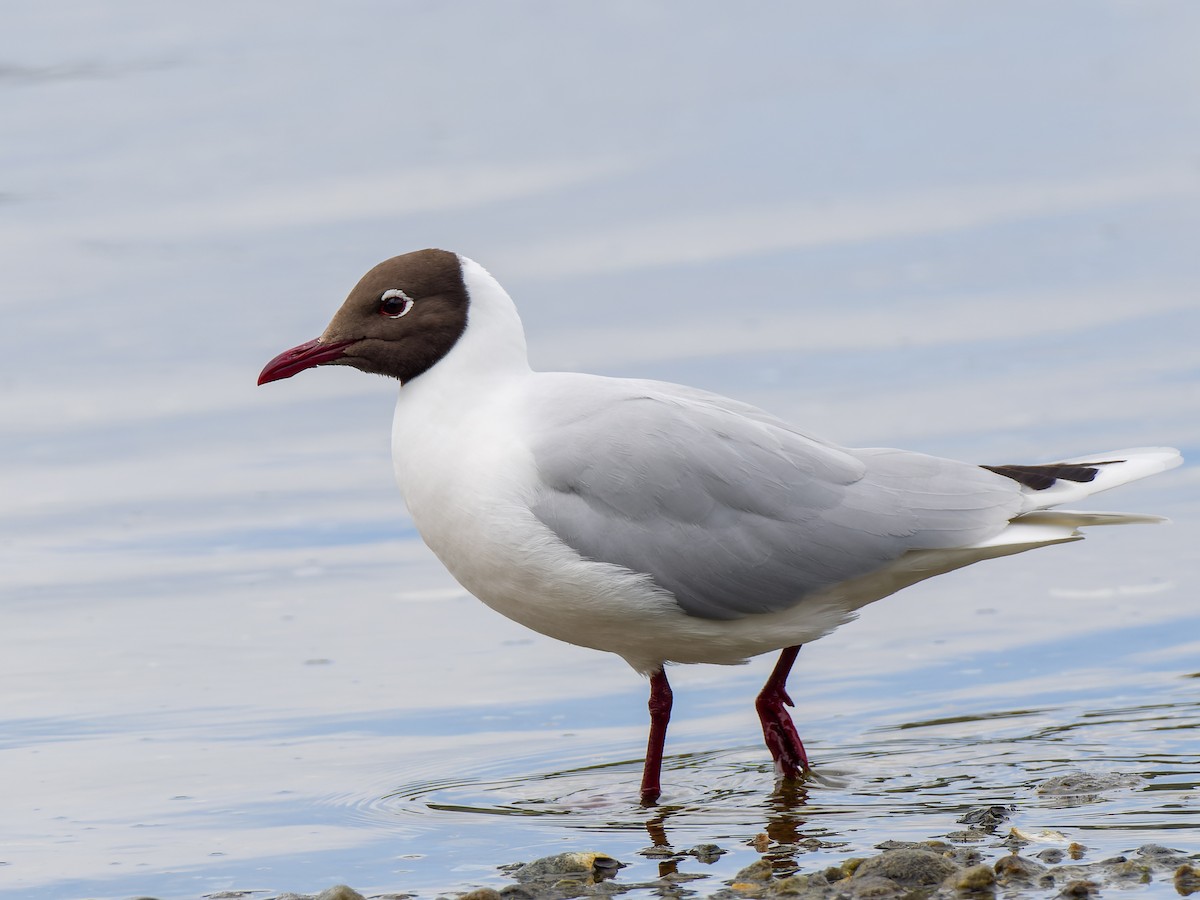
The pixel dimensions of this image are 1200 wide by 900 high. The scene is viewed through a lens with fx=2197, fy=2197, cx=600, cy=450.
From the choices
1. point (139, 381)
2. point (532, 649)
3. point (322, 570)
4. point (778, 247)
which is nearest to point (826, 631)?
point (532, 649)

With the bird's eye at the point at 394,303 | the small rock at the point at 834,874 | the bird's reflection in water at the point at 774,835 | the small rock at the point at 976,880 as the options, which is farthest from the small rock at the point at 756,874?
the bird's eye at the point at 394,303

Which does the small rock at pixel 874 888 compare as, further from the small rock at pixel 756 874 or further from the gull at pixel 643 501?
the gull at pixel 643 501

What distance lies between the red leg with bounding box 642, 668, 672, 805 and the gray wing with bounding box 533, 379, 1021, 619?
1.49 feet

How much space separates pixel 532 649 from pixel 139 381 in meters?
4.78

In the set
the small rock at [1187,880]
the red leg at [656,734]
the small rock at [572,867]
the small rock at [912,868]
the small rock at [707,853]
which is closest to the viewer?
the small rock at [1187,880]

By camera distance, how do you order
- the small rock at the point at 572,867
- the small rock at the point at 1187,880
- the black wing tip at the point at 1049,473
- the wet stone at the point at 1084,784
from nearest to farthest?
the small rock at the point at 1187,880 → the small rock at the point at 572,867 → the wet stone at the point at 1084,784 → the black wing tip at the point at 1049,473

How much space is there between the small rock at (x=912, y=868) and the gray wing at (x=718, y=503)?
4.70 feet

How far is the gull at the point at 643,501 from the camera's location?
7.02 metres

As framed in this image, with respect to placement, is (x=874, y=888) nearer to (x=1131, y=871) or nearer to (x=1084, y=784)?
(x=1131, y=871)

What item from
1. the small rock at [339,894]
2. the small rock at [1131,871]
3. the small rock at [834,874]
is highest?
the small rock at [339,894]

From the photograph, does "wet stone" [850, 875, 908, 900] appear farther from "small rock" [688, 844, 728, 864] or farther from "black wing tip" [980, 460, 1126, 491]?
"black wing tip" [980, 460, 1126, 491]

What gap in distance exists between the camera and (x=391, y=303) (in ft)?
24.3

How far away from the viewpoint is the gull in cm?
702

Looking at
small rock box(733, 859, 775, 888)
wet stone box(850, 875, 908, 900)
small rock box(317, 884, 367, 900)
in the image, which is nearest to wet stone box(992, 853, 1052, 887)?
wet stone box(850, 875, 908, 900)
